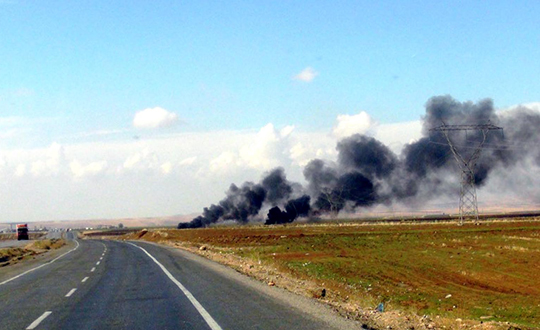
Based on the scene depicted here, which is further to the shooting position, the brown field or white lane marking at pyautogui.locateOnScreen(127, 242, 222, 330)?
the brown field

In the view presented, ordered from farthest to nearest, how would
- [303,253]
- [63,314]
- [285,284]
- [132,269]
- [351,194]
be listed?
[351,194], [303,253], [132,269], [285,284], [63,314]

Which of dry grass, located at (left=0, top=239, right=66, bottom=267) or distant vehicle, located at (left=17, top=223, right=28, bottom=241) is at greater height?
distant vehicle, located at (left=17, top=223, right=28, bottom=241)

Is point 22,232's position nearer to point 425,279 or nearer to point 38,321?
point 425,279

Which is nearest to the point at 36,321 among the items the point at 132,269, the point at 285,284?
the point at 285,284

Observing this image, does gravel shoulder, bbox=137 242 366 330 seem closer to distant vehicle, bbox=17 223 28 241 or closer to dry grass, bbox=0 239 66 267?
dry grass, bbox=0 239 66 267

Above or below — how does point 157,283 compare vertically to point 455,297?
above

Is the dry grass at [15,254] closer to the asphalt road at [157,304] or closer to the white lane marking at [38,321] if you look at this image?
the asphalt road at [157,304]

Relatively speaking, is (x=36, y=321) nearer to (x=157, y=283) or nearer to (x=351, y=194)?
(x=157, y=283)

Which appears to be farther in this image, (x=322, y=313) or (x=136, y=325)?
(x=322, y=313)

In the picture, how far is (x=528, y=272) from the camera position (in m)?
31.5

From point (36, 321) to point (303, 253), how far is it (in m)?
32.3

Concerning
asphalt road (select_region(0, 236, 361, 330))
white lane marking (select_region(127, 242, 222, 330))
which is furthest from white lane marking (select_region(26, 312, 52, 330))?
white lane marking (select_region(127, 242, 222, 330))

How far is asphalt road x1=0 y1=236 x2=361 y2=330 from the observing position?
12.0m

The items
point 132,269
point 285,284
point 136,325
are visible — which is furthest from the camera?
point 132,269
